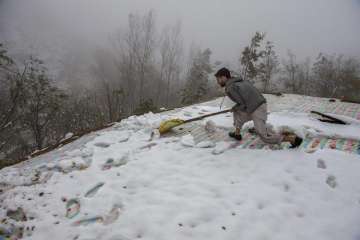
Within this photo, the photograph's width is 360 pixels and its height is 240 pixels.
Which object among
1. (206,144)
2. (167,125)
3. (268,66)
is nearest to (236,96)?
(206,144)

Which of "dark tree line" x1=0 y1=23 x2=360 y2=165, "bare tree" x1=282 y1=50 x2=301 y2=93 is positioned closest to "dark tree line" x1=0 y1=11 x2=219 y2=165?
"dark tree line" x1=0 y1=23 x2=360 y2=165

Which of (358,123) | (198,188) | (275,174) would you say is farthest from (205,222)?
(358,123)

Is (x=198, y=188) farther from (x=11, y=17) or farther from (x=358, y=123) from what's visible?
(x=11, y=17)

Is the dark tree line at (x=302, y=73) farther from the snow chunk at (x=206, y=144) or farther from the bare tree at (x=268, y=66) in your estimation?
the snow chunk at (x=206, y=144)

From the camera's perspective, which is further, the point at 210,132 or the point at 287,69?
the point at 287,69

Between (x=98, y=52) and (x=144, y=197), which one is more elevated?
(x=98, y=52)

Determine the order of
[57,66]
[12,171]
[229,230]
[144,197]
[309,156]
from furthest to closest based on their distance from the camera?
1. [57,66]
2. [12,171]
3. [309,156]
4. [144,197]
5. [229,230]

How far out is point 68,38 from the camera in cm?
5903

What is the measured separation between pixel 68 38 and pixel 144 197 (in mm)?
67543

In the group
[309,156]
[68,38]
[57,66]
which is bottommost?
[309,156]

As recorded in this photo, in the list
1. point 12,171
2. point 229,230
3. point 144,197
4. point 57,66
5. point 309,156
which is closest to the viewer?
point 229,230

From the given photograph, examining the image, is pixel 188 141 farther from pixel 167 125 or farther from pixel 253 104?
pixel 253 104

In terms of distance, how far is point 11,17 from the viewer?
186 ft

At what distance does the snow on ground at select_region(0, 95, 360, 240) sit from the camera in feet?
6.48
